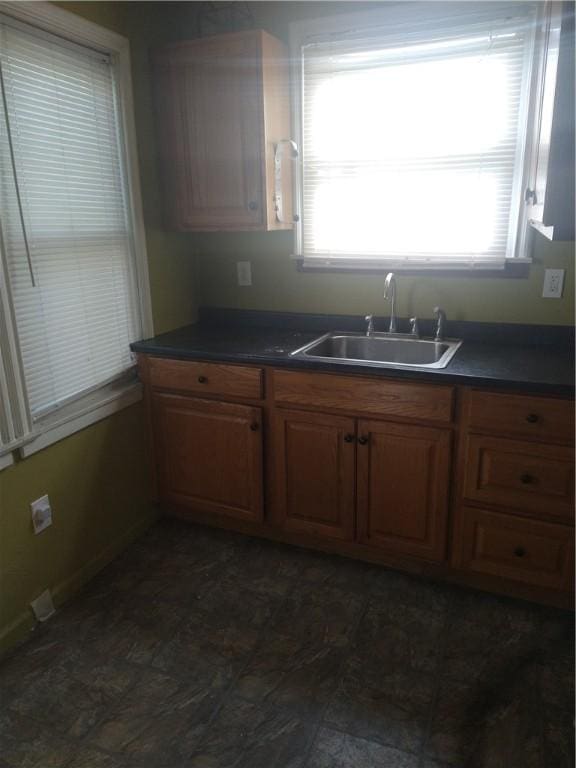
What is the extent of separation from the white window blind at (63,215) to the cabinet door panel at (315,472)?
31.4 inches

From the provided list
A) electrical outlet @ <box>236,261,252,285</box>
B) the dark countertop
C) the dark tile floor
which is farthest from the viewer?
electrical outlet @ <box>236,261,252,285</box>

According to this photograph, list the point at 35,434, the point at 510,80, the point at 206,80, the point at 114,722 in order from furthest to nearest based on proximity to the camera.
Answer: the point at 206,80 < the point at 510,80 < the point at 35,434 < the point at 114,722

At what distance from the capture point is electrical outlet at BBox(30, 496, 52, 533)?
78.4 inches

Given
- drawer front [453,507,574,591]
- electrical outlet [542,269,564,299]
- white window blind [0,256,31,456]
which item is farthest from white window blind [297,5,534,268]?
white window blind [0,256,31,456]

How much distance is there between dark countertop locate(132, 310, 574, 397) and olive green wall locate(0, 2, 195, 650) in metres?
0.25

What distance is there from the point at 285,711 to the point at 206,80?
2331mm

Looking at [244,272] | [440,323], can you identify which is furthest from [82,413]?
[440,323]

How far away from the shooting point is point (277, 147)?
7.68ft

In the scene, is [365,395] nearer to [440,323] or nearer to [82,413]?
[440,323]

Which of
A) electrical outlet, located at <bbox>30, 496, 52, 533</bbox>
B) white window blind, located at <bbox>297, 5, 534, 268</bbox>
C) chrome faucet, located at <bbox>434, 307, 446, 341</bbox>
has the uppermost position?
white window blind, located at <bbox>297, 5, 534, 268</bbox>

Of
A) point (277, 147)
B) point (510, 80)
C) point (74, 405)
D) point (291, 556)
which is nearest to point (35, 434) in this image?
point (74, 405)

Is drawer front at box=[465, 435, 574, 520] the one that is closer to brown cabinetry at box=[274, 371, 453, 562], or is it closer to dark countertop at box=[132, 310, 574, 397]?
brown cabinetry at box=[274, 371, 453, 562]

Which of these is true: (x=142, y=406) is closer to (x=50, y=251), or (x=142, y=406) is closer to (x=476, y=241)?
(x=50, y=251)

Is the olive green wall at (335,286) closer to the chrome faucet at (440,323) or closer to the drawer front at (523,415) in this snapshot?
the chrome faucet at (440,323)
